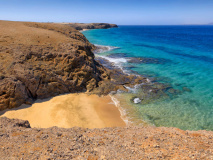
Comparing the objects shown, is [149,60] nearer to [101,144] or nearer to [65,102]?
[65,102]

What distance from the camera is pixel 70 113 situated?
1566 centimetres

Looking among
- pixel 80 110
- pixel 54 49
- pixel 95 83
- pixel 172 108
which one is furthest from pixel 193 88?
pixel 54 49

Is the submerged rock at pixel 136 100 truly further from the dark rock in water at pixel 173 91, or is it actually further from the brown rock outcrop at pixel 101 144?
the brown rock outcrop at pixel 101 144

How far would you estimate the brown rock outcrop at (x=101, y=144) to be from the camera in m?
6.66

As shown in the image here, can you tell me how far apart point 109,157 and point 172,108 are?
13.6 m

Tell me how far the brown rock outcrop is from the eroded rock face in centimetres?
805

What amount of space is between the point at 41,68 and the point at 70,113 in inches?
300

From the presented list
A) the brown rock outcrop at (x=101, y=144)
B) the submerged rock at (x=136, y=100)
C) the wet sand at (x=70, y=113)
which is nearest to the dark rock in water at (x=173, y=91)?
the submerged rock at (x=136, y=100)

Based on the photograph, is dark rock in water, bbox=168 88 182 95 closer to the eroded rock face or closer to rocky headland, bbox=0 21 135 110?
rocky headland, bbox=0 21 135 110

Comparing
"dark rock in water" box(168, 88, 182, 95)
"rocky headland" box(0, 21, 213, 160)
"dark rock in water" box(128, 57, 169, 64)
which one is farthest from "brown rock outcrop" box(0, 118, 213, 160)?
"dark rock in water" box(128, 57, 169, 64)

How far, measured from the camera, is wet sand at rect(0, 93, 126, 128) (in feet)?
46.9

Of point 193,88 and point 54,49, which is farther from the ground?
point 54,49

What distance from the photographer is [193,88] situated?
74.4 feet

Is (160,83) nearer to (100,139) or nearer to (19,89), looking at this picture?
(100,139)
